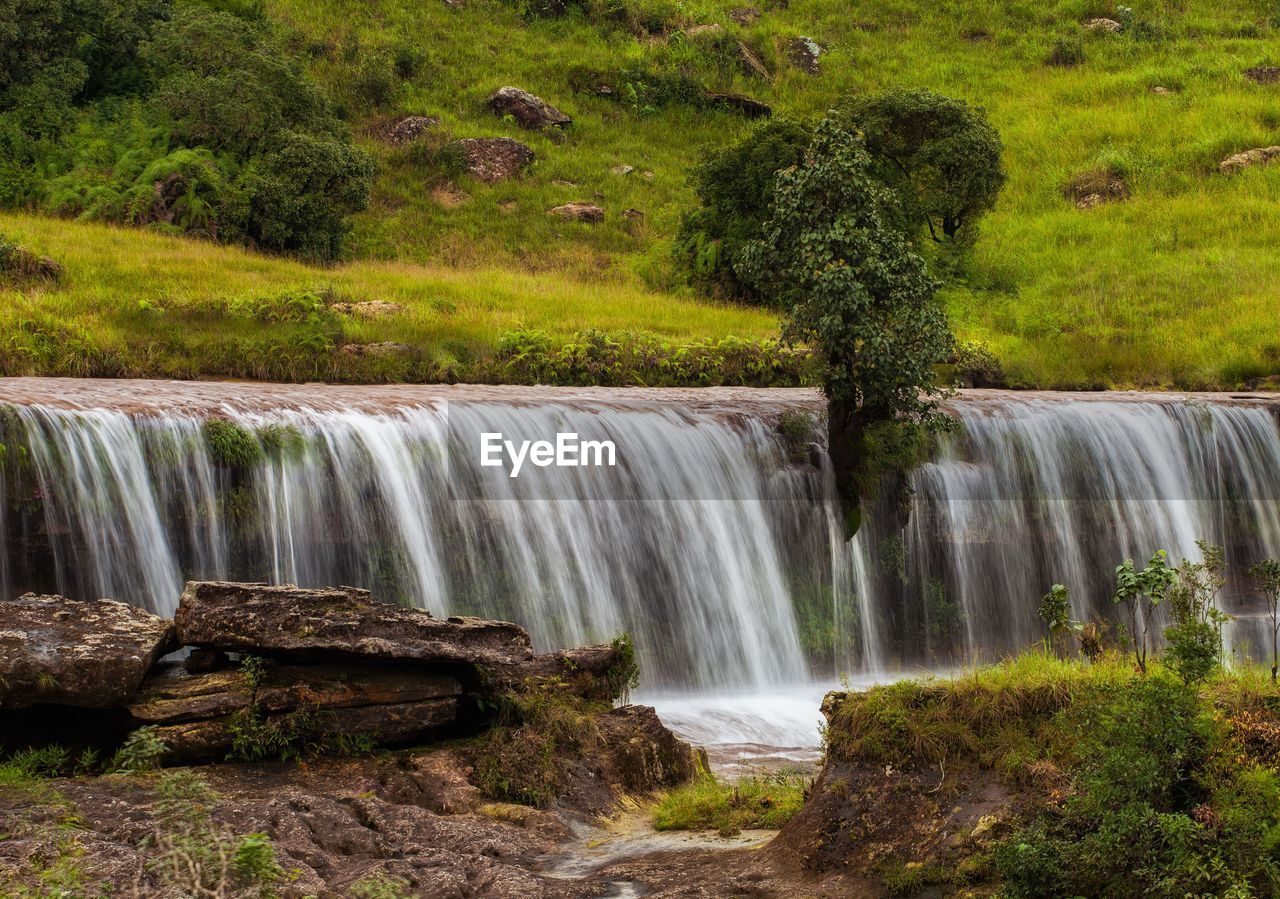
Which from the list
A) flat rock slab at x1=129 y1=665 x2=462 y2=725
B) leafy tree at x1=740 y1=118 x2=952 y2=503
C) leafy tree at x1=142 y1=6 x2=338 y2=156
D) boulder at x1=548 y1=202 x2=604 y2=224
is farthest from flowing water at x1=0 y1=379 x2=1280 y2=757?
boulder at x1=548 y1=202 x2=604 y2=224

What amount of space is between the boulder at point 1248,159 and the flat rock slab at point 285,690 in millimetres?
41526

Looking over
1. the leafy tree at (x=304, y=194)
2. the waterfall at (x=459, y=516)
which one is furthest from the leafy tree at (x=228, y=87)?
the waterfall at (x=459, y=516)

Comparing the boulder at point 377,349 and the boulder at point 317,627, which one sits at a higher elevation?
the boulder at point 377,349

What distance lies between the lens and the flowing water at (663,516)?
16156 mm

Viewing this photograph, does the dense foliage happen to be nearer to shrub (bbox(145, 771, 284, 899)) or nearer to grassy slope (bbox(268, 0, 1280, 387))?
grassy slope (bbox(268, 0, 1280, 387))

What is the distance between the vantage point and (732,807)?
36.6 feet

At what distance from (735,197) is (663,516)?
18941 millimetres

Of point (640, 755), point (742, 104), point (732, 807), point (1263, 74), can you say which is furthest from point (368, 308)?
point (1263, 74)

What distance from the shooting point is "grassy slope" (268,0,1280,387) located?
118ft

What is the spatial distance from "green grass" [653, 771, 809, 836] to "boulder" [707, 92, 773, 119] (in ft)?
148

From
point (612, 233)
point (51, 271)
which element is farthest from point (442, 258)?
point (51, 271)

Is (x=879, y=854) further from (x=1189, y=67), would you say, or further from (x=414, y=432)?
(x=1189, y=67)

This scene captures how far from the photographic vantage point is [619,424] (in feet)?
68.0

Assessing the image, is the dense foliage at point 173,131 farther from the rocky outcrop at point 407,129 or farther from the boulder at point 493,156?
the boulder at point 493,156
